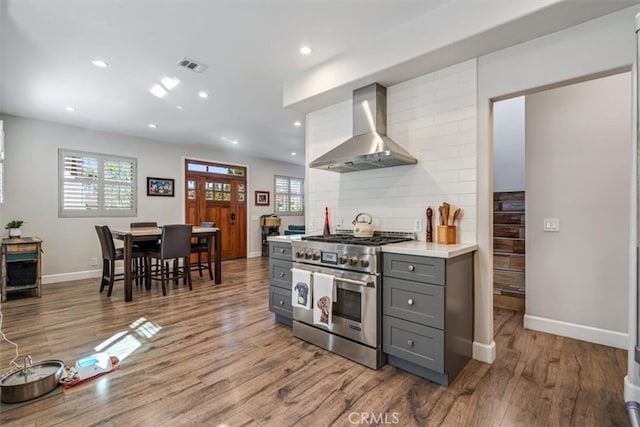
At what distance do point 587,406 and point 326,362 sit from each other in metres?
1.63

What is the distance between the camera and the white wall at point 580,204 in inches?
98.1

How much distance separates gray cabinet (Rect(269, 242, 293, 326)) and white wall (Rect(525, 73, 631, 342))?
238 cm

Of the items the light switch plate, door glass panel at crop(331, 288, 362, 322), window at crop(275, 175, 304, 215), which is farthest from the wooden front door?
the light switch plate

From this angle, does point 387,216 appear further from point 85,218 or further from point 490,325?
point 85,218

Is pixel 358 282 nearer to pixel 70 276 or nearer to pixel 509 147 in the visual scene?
pixel 509 147

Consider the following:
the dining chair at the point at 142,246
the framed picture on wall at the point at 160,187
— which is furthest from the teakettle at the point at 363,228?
the framed picture on wall at the point at 160,187

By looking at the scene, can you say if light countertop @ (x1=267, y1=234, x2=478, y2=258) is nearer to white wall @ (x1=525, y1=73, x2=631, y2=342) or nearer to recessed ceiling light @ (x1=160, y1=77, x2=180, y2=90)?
white wall @ (x1=525, y1=73, x2=631, y2=342)

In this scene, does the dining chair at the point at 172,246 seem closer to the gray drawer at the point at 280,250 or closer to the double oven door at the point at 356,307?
the gray drawer at the point at 280,250

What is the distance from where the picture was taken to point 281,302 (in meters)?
3.05

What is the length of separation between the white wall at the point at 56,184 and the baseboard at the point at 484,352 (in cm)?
586

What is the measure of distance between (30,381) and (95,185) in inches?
169

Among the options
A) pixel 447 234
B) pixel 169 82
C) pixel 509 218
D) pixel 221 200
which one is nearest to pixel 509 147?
pixel 509 218

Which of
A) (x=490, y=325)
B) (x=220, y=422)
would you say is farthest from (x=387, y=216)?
(x=220, y=422)

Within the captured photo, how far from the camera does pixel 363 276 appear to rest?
2248mm
